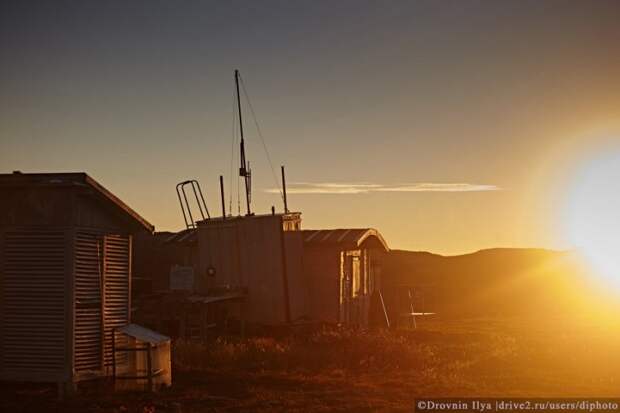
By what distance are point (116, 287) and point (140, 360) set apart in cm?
152

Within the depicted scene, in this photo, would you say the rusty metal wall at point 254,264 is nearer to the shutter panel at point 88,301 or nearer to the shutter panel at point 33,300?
the shutter panel at point 88,301

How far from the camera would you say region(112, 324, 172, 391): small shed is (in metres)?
16.1

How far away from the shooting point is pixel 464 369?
20.7 metres

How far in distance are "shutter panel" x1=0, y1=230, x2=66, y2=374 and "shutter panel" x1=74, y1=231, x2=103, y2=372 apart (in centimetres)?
33

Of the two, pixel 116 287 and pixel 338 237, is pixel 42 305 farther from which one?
pixel 338 237

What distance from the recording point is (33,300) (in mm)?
15531

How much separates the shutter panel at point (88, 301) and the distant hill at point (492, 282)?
25.0 m

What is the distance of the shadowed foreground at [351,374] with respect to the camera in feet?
49.8

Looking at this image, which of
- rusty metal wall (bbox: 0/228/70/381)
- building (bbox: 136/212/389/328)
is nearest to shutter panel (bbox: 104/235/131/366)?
rusty metal wall (bbox: 0/228/70/381)

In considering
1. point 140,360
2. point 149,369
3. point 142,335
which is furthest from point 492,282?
point 149,369

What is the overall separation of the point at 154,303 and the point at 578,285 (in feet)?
167

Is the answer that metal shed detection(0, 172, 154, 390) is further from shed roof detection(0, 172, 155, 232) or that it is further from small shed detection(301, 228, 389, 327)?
small shed detection(301, 228, 389, 327)

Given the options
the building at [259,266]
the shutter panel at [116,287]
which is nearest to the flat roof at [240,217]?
the building at [259,266]

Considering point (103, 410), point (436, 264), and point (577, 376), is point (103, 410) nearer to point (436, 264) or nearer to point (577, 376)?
point (577, 376)
